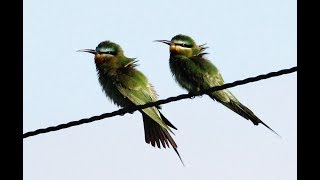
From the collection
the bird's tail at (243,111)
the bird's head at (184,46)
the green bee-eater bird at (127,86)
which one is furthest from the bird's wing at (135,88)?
the bird's tail at (243,111)

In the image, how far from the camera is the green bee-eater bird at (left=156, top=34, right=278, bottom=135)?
191 inches

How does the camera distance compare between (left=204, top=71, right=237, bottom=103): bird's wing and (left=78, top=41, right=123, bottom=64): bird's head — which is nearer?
(left=204, top=71, right=237, bottom=103): bird's wing

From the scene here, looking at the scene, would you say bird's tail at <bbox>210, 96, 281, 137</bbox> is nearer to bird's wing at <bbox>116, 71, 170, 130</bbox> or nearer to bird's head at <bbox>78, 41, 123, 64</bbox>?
bird's wing at <bbox>116, 71, 170, 130</bbox>

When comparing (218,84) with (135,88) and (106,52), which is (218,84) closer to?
(135,88)

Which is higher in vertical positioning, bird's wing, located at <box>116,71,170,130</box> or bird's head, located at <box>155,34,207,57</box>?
bird's head, located at <box>155,34,207,57</box>

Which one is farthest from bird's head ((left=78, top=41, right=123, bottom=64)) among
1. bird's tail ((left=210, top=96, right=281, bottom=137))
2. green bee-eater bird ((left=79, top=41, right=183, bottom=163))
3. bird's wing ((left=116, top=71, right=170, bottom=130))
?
bird's tail ((left=210, top=96, right=281, bottom=137))

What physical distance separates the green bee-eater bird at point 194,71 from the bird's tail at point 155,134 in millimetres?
339

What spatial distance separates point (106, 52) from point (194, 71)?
2.53ft

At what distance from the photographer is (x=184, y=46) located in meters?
5.27

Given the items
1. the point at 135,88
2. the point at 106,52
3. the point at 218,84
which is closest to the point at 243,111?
the point at 218,84

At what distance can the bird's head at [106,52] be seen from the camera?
532 cm
